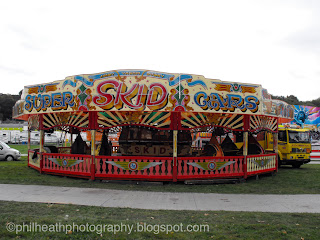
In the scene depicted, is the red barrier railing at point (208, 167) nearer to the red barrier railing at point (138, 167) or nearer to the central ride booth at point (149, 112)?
the central ride booth at point (149, 112)

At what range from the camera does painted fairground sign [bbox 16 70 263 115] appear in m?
11.8

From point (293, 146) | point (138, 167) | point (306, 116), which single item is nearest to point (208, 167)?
point (138, 167)

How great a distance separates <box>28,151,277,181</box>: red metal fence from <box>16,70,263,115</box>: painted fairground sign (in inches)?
84.4

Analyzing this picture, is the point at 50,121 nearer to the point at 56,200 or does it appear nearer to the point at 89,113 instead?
the point at 89,113

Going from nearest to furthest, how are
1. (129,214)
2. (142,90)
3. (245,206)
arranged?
(129,214) → (245,206) → (142,90)

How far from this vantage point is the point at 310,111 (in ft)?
168

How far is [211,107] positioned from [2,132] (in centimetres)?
4332

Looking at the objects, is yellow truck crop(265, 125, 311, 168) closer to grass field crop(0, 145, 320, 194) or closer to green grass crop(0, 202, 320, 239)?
grass field crop(0, 145, 320, 194)

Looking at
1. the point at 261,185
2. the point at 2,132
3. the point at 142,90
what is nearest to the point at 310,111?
the point at 261,185

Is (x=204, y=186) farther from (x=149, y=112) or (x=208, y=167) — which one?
(x=149, y=112)

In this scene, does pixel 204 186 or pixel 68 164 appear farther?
pixel 68 164

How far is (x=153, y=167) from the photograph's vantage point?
1227 cm

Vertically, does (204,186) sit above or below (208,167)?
below

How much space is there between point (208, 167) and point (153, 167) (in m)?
2.34
